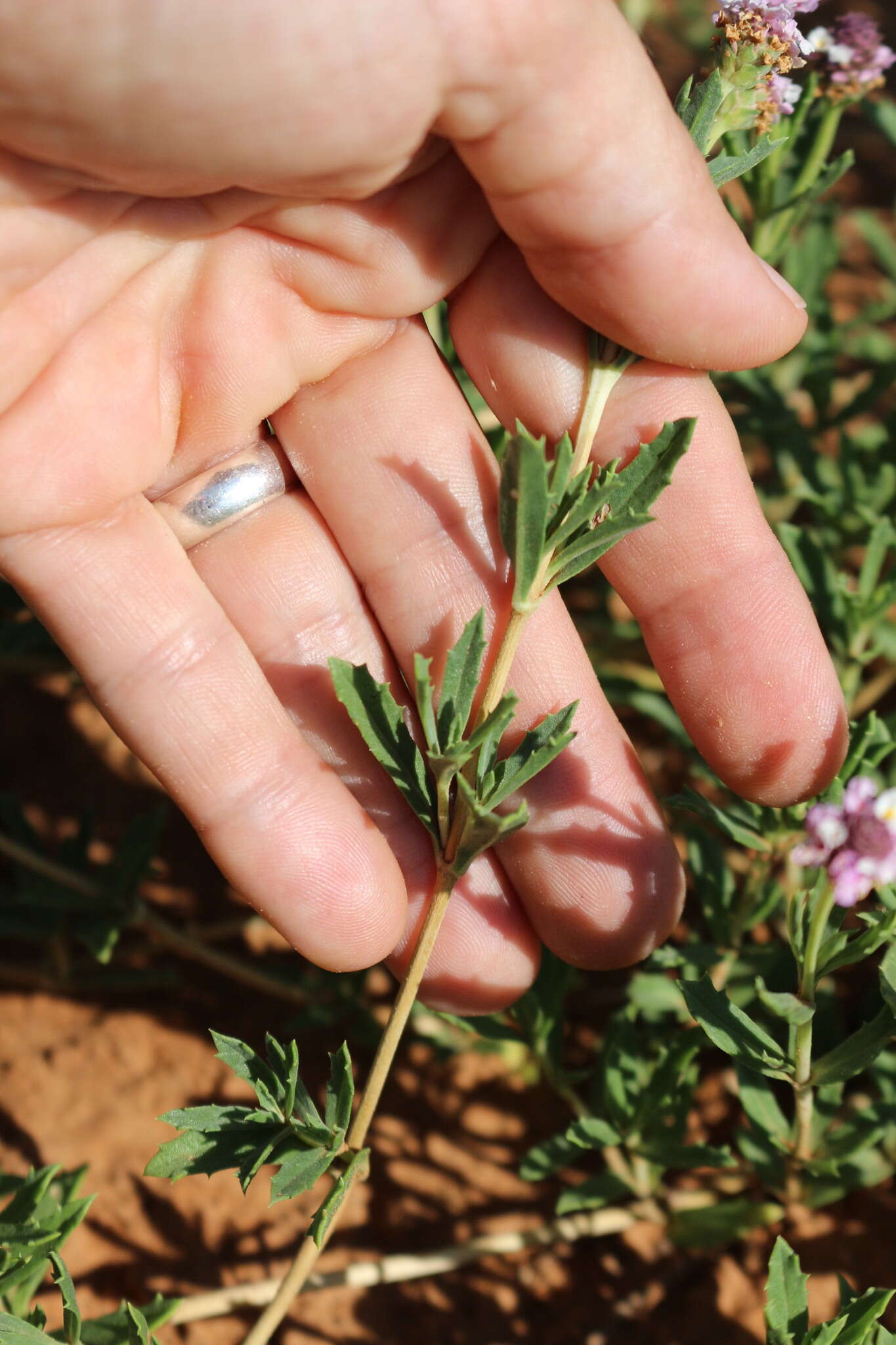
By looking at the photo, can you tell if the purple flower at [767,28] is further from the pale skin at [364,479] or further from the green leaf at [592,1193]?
the green leaf at [592,1193]

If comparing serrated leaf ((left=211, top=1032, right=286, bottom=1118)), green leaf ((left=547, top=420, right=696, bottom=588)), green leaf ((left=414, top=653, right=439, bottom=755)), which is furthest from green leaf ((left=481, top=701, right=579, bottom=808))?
serrated leaf ((left=211, top=1032, right=286, bottom=1118))

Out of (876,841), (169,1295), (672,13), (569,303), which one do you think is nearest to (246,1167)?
(169,1295)

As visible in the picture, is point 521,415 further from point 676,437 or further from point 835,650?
point 835,650

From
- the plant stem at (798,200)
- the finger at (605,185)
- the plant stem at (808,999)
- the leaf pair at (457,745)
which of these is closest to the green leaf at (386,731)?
the leaf pair at (457,745)

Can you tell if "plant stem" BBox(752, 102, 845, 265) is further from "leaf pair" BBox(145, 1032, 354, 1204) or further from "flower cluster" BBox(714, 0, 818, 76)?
"leaf pair" BBox(145, 1032, 354, 1204)

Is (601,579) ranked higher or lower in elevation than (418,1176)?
higher

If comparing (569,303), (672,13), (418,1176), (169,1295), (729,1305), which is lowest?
(729,1305)
